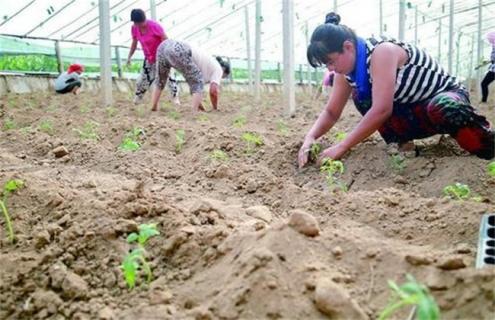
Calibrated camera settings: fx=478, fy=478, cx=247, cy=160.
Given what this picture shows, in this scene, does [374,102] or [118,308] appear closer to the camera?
[118,308]

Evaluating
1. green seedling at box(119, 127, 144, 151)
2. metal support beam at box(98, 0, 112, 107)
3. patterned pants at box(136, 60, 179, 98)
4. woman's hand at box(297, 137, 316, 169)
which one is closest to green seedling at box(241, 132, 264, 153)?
woman's hand at box(297, 137, 316, 169)

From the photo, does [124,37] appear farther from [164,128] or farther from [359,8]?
[164,128]

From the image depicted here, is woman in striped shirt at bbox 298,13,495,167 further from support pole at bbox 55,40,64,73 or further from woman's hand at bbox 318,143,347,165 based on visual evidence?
support pole at bbox 55,40,64,73

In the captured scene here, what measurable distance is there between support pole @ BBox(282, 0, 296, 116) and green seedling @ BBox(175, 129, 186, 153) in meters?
2.53

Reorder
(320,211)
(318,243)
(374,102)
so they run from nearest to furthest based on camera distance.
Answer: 1. (318,243)
2. (320,211)
3. (374,102)

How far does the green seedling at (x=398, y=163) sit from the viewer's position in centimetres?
264

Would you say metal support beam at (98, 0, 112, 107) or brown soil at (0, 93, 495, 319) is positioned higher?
metal support beam at (98, 0, 112, 107)

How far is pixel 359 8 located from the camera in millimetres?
15781

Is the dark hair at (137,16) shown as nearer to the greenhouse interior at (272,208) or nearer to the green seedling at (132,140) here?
the greenhouse interior at (272,208)

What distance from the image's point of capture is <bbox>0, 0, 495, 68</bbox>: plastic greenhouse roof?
32.4ft

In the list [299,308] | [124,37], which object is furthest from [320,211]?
[124,37]

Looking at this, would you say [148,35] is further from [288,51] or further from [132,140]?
[132,140]

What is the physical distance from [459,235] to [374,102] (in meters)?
1.11

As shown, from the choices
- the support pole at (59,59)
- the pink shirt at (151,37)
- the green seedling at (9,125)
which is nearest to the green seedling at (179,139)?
the green seedling at (9,125)
